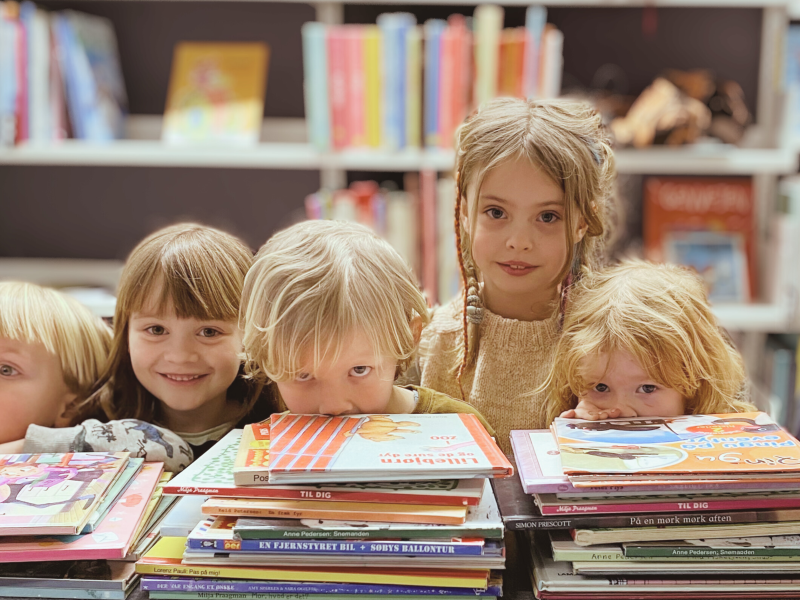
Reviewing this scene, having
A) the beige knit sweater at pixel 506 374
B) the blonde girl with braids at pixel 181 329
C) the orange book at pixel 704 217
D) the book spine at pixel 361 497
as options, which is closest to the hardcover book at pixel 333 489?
the book spine at pixel 361 497

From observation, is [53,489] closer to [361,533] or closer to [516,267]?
[361,533]

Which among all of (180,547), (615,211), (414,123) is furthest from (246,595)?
(414,123)

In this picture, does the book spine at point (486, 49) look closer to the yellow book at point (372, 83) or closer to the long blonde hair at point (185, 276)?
the yellow book at point (372, 83)

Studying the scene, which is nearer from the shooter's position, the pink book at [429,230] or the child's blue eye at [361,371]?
the child's blue eye at [361,371]

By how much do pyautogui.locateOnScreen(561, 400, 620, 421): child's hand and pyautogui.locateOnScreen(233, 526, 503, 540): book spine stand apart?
25 cm

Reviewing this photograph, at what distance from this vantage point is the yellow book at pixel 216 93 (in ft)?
7.50

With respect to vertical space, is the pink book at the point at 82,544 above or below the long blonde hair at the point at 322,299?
below

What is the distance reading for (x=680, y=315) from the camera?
946 mm

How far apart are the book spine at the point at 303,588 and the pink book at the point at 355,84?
157 centimetres

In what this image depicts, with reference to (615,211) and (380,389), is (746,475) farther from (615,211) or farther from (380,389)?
(615,211)

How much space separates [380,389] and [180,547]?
277 millimetres

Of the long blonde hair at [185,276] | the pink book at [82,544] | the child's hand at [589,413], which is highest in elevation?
the long blonde hair at [185,276]

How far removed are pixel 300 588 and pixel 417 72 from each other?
1.60m

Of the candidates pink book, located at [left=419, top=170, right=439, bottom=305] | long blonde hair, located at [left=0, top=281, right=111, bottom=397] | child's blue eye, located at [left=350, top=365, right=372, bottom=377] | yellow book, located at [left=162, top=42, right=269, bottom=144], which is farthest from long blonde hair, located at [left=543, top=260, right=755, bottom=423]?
yellow book, located at [left=162, top=42, right=269, bottom=144]
